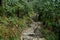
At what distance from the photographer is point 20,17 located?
617 inches

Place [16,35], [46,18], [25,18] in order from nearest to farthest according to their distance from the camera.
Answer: [16,35] → [46,18] → [25,18]

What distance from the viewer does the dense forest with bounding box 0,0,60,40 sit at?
10.8 meters

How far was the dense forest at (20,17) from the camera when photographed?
1080 centimetres

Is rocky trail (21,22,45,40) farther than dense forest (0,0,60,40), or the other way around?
rocky trail (21,22,45,40)

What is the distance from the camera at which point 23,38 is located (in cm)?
1135

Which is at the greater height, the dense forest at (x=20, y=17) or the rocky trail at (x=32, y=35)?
the dense forest at (x=20, y=17)

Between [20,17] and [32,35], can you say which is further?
[20,17]

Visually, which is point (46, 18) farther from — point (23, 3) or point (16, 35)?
point (16, 35)

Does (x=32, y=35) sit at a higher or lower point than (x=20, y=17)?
lower

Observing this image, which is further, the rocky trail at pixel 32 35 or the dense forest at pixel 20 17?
the rocky trail at pixel 32 35

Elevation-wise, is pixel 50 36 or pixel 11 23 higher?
pixel 11 23

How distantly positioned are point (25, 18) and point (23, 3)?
1548mm

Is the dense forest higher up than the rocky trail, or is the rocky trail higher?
the dense forest

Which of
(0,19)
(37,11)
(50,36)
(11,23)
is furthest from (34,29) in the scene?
(37,11)
